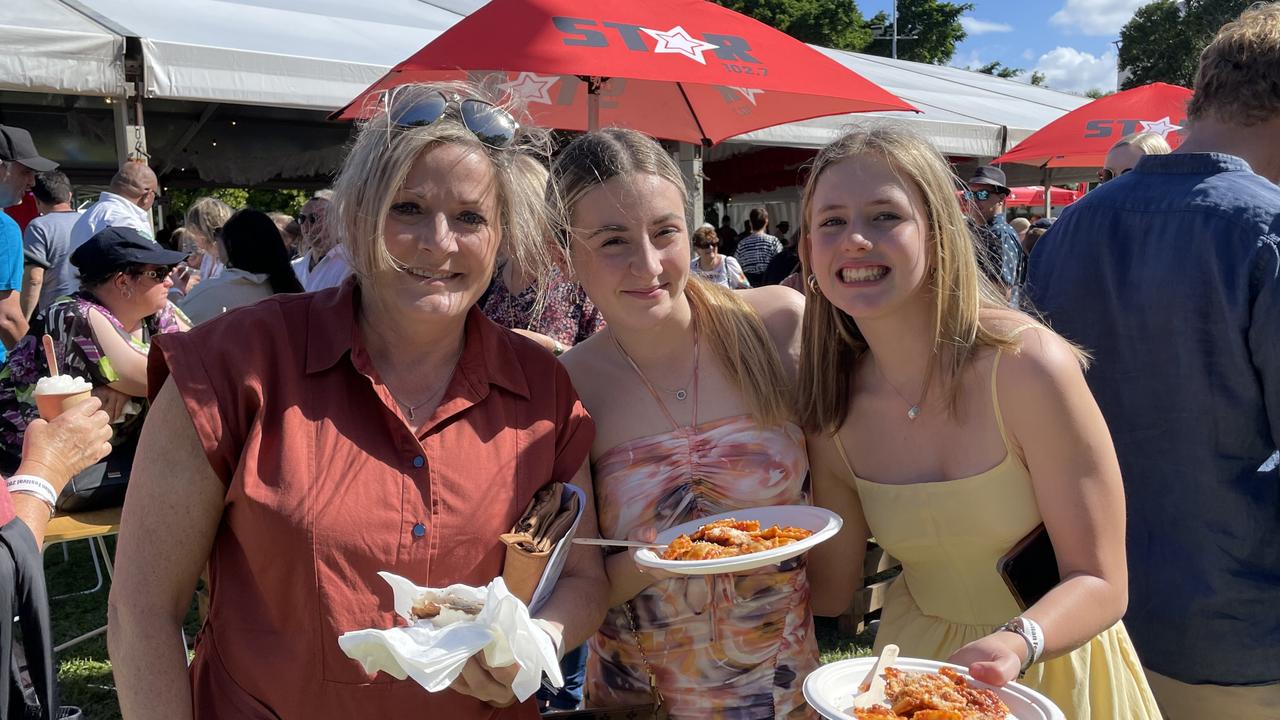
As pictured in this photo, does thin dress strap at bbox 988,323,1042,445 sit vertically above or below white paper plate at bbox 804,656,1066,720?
above

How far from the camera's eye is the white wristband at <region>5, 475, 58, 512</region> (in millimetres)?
2256

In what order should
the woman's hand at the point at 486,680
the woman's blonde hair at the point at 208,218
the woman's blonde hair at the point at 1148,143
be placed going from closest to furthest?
the woman's hand at the point at 486,680
the woman's blonde hair at the point at 1148,143
the woman's blonde hair at the point at 208,218

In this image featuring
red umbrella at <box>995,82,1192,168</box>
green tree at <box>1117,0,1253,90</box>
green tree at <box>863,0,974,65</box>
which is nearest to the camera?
red umbrella at <box>995,82,1192,168</box>

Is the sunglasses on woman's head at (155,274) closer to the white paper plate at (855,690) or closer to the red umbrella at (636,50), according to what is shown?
the red umbrella at (636,50)

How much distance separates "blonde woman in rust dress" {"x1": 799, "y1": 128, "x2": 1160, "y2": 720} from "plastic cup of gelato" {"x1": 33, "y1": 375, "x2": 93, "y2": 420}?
2178mm

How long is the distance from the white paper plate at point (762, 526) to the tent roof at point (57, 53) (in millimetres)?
5052

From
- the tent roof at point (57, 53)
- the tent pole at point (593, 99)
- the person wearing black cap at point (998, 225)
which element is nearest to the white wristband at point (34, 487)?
the tent pole at point (593, 99)

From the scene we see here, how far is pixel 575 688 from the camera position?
11.1 ft

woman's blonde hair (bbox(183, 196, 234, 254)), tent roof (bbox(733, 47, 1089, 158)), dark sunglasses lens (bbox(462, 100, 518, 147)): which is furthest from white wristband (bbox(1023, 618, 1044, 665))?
woman's blonde hair (bbox(183, 196, 234, 254))

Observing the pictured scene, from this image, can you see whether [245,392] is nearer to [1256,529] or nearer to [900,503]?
[900,503]

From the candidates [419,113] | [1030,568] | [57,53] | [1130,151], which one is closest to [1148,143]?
[1130,151]

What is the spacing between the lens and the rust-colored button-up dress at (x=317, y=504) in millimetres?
1577

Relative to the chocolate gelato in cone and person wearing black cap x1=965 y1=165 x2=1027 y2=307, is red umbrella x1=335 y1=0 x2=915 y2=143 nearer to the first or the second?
person wearing black cap x1=965 y1=165 x2=1027 y2=307

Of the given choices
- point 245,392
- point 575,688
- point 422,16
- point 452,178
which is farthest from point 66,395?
point 422,16
